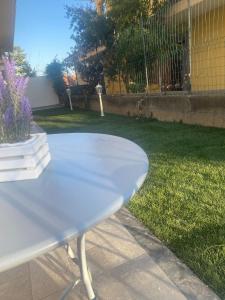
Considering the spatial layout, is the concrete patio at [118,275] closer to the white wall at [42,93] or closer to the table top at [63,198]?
the table top at [63,198]

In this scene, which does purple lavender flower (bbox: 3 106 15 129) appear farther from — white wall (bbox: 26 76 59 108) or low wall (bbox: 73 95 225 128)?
white wall (bbox: 26 76 59 108)

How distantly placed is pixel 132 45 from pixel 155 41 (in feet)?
3.42

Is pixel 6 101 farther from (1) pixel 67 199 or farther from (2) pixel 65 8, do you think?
(2) pixel 65 8

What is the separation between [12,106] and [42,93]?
19340 millimetres

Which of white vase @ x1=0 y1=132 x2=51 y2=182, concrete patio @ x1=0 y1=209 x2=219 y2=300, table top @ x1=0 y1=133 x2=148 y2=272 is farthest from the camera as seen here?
concrete patio @ x1=0 y1=209 x2=219 y2=300

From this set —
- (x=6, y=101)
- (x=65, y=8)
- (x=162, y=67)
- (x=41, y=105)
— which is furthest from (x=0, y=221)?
(x=41, y=105)

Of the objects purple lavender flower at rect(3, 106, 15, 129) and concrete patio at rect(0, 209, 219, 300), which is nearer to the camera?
purple lavender flower at rect(3, 106, 15, 129)

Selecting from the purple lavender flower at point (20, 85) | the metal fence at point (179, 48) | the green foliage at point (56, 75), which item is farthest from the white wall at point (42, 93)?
the purple lavender flower at point (20, 85)

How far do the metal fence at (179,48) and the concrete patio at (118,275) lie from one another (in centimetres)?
441

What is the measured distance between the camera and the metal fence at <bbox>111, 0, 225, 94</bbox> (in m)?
6.20

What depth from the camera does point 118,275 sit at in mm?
1854

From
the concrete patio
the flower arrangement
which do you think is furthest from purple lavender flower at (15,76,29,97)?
the concrete patio

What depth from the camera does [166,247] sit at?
6.84 ft

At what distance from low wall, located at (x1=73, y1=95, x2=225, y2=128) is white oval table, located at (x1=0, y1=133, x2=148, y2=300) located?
4.47 m
